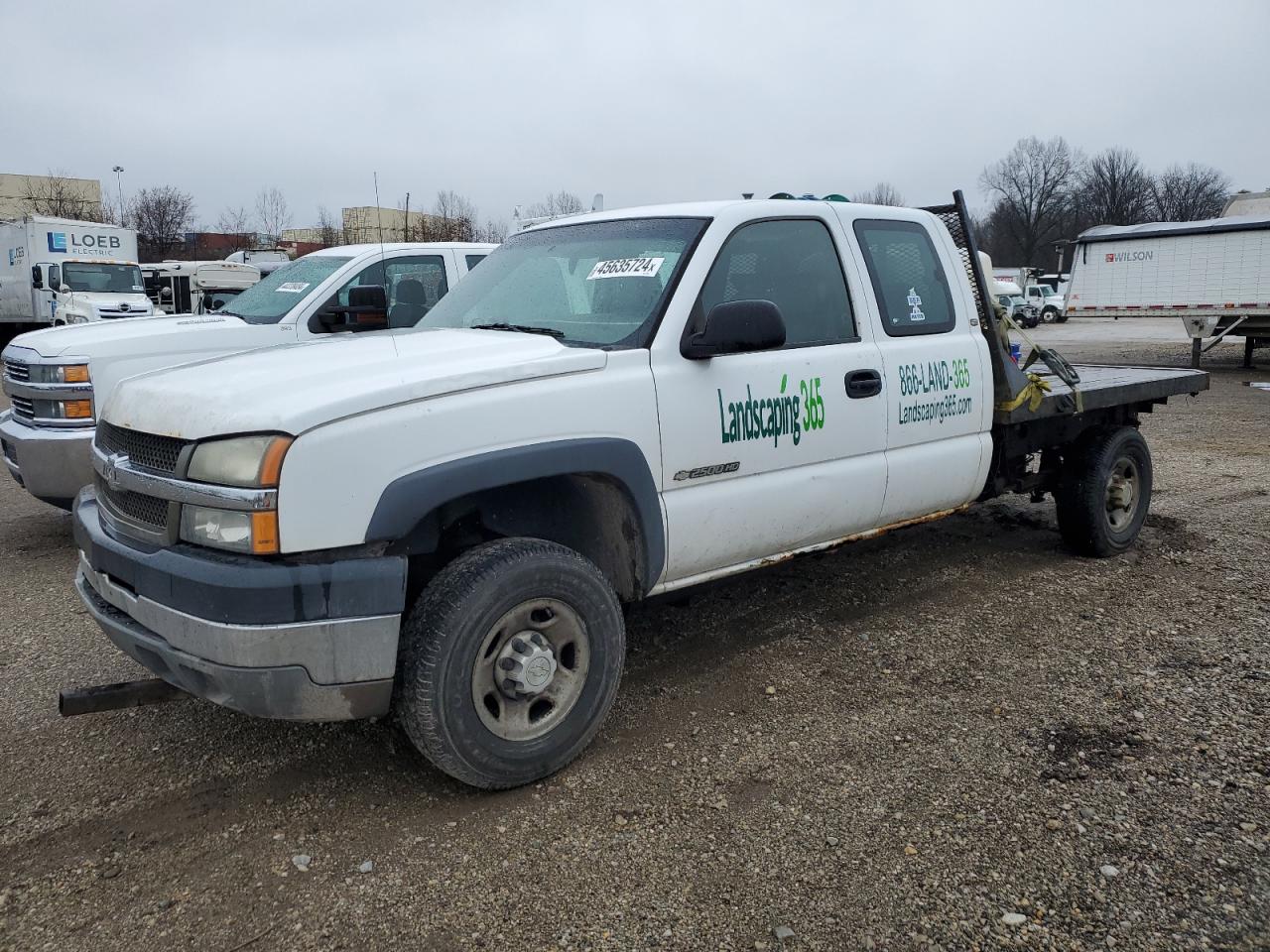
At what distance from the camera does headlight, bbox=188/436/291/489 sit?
269 centimetres

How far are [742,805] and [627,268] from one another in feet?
6.66

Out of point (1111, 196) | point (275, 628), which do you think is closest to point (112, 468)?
point (275, 628)

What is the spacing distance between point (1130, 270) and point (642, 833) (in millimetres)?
19184

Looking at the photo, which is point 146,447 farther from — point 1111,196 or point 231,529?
point 1111,196

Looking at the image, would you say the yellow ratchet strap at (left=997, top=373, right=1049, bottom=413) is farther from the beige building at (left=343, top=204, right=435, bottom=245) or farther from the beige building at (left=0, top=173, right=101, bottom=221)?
the beige building at (left=0, top=173, right=101, bottom=221)

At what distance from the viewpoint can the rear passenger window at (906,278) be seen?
14.4 ft

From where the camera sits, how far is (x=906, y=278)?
4.57 metres

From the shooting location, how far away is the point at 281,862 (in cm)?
286

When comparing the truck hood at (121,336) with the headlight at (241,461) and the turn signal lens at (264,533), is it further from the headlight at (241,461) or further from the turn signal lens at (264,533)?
the turn signal lens at (264,533)

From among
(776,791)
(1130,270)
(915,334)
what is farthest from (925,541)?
(1130,270)

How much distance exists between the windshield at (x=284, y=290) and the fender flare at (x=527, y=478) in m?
4.26

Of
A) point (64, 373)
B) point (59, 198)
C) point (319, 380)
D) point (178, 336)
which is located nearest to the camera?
point (319, 380)

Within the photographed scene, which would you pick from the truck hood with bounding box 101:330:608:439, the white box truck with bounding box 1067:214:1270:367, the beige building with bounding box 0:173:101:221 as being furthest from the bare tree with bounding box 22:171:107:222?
the truck hood with bounding box 101:330:608:439

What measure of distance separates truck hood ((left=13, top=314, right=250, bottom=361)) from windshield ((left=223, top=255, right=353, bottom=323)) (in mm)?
224
